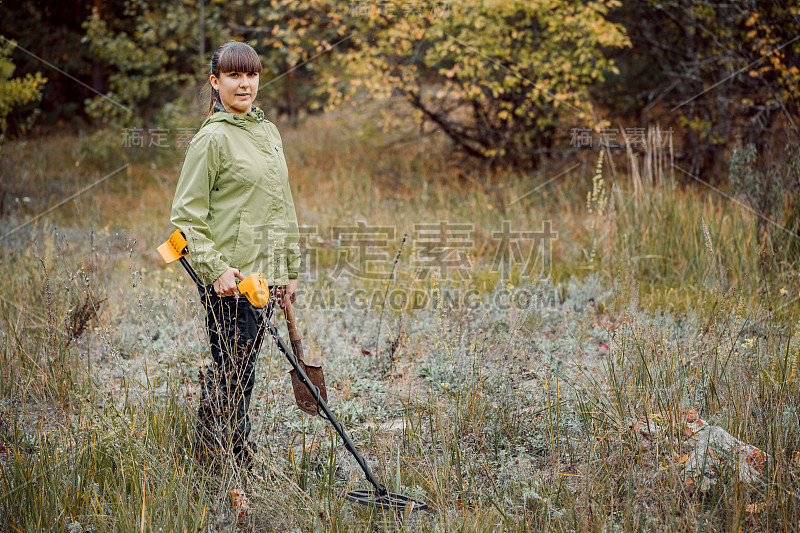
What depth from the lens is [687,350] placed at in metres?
3.57

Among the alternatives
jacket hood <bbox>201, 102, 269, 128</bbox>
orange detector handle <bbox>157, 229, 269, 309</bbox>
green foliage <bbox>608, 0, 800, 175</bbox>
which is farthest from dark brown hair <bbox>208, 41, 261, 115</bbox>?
green foliage <bbox>608, 0, 800, 175</bbox>

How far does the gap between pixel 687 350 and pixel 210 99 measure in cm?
284

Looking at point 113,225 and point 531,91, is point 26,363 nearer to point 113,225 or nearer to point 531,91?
point 113,225

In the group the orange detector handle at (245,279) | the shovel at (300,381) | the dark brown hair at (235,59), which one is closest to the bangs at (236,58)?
the dark brown hair at (235,59)

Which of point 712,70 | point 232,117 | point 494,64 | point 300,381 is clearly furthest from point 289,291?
point 712,70

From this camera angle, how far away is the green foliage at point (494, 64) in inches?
267

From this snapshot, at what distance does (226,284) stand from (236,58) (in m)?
0.86

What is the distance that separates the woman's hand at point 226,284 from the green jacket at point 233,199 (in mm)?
20

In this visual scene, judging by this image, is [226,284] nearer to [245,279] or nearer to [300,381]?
[245,279]

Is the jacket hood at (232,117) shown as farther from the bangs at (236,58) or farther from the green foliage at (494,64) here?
the green foliage at (494,64)

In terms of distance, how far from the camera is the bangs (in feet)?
7.94

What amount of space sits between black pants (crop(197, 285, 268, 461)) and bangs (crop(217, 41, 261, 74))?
2.81 feet

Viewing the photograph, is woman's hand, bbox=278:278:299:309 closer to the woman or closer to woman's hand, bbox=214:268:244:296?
the woman

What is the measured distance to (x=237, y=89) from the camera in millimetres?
2447
